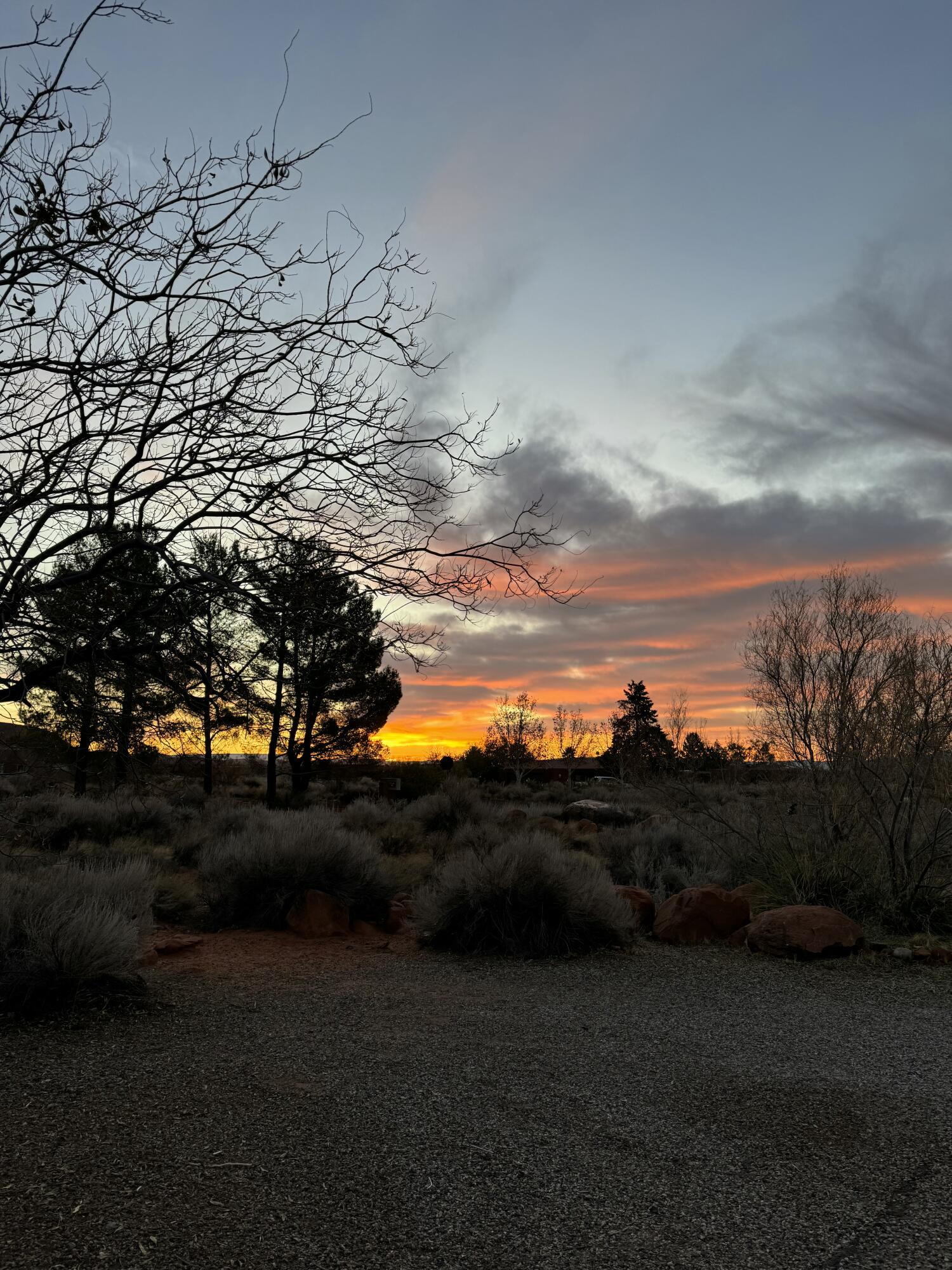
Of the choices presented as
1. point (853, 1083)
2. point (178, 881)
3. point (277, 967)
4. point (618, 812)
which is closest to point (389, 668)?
point (618, 812)

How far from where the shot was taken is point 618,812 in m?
24.0

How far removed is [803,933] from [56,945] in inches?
243

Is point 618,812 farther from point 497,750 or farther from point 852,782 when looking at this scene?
point 497,750

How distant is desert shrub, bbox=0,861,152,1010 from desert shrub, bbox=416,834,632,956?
9.48 ft

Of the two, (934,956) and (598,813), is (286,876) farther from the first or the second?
(598,813)

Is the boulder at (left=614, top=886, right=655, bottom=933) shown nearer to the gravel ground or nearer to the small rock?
the small rock

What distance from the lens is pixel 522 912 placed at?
8.65 meters

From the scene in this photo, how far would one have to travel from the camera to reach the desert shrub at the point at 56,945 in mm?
5719

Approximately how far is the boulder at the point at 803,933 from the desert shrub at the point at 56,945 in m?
5.44

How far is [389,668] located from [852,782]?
21.4 metres

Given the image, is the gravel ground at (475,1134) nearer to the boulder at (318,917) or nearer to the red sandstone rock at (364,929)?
the boulder at (318,917)

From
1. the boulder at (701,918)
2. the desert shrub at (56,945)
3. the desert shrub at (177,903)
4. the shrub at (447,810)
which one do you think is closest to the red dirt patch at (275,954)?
the desert shrub at (177,903)

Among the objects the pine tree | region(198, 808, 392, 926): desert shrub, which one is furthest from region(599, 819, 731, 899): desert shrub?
the pine tree

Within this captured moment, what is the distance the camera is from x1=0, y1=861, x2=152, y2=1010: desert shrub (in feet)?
18.8
